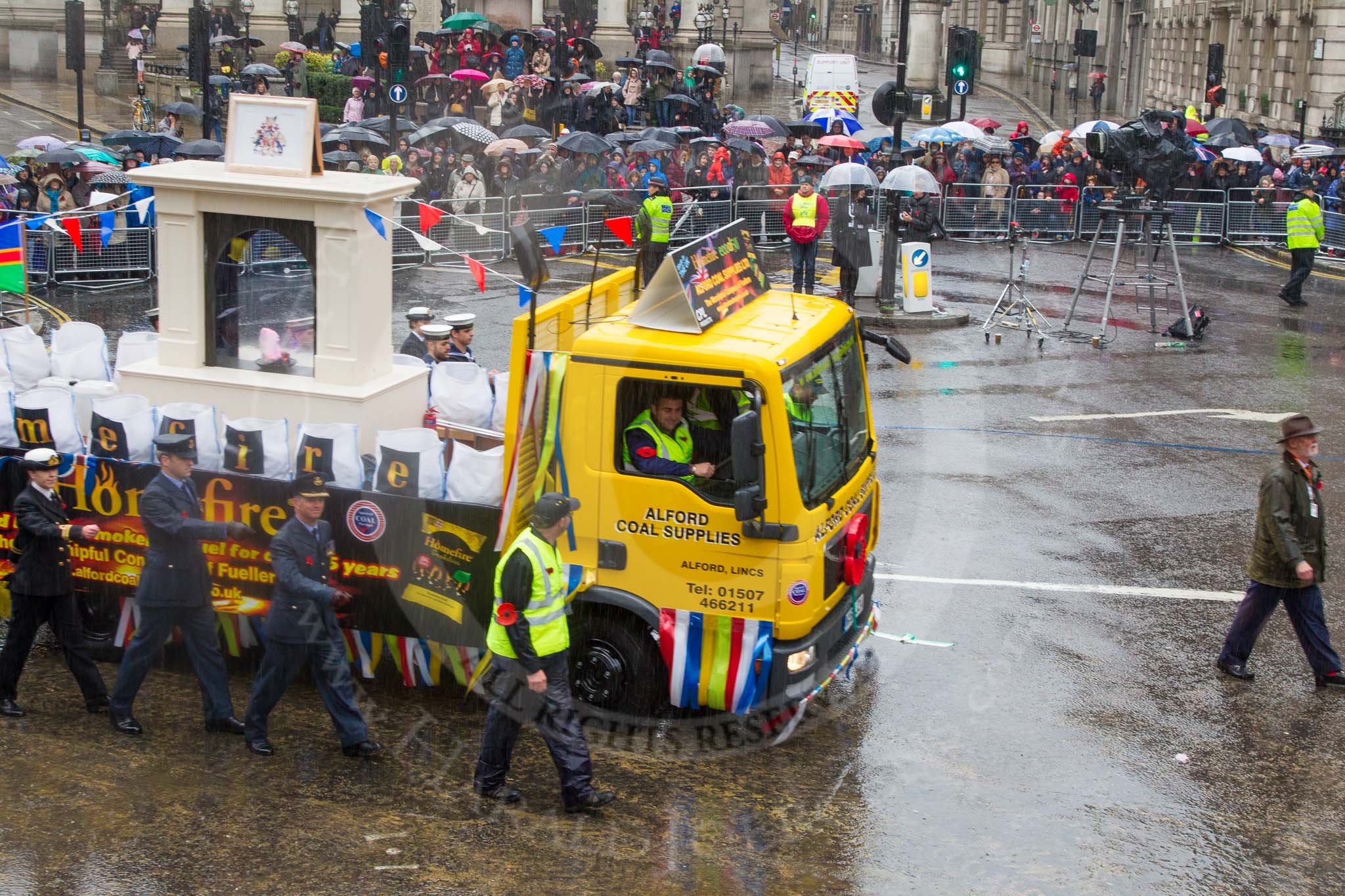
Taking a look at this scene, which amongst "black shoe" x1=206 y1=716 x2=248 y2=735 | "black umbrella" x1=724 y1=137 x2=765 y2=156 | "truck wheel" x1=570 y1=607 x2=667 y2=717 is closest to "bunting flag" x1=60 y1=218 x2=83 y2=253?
"black shoe" x1=206 y1=716 x2=248 y2=735

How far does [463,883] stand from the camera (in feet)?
20.8

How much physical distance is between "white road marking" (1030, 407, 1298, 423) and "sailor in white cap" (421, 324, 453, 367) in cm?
685

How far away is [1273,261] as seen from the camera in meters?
26.0

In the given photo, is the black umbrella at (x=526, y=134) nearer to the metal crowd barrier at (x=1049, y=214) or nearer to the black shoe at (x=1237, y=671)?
the metal crowd barrier at (x=1049, y=214)

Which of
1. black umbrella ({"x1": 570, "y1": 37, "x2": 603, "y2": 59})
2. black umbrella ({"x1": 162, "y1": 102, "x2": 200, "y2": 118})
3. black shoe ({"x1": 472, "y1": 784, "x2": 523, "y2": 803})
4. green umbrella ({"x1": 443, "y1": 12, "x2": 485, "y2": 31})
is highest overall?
green umbrella ({"x1": 443, "y1": 12, "x2": 485, "y2": 31})

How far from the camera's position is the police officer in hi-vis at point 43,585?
7.70 m

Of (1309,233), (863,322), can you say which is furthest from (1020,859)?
(1309,233)

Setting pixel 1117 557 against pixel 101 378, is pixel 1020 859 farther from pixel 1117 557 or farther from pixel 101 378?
pixel 101 378

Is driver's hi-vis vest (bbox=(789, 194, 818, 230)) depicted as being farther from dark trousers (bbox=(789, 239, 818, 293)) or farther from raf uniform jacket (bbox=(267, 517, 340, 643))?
raf uniform jacket (bbox=(267, 517, 340, 643))

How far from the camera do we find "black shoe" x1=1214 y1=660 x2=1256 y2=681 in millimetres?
8852

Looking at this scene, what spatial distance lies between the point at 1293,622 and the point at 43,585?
716 cm

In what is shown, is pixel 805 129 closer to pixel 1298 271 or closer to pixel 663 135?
pixel 663 135

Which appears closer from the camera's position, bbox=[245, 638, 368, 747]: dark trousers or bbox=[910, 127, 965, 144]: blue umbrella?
bbox=[245, 638, 368, 747]: dark trousers

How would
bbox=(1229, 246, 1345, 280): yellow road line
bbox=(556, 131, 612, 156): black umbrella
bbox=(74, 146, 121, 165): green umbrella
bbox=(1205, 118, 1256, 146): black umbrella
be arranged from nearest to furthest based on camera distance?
1. bbox=(74, 146, 121, 165): green umbrella
2. bbox=(1229, 246, 1345, 280): yellow road line
3. bbox=(556, 131, 612, 156): black umbrella
4. bbox=(1205, 118, 1256, 146): black umbrella
